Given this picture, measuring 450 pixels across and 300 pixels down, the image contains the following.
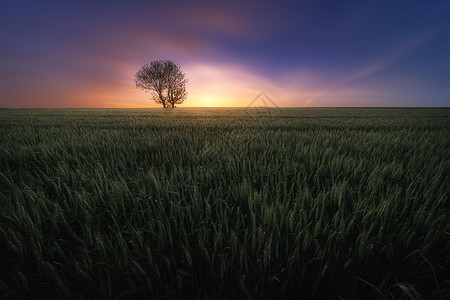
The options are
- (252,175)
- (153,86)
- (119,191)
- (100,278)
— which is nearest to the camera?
(100,278)

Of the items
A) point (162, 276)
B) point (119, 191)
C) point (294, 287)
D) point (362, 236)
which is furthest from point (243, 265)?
point (119, 191)

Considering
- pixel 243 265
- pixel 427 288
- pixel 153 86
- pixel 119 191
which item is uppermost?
pixel 153 86

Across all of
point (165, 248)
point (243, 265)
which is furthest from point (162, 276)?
point (243, 265)

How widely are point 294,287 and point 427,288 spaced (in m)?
0.60

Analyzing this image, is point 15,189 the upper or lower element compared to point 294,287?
upper

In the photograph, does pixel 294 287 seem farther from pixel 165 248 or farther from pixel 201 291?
pixel 165 248

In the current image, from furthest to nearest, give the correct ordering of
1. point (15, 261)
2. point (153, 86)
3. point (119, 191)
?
1. point (153, 86)
2. point (119, 191)
3. point (15, 261)

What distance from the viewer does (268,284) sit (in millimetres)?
774

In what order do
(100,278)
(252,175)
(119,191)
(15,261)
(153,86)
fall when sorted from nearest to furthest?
(100,278)
(15,261)
(119,191)
(252,175)
(153,86)

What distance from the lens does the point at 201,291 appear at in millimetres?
788

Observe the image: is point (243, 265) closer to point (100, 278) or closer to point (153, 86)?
point (100, 278)

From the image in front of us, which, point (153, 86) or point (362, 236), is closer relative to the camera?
point (362, 236)

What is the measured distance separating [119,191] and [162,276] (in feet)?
2.56

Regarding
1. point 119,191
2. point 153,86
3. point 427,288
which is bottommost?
point 427,288
